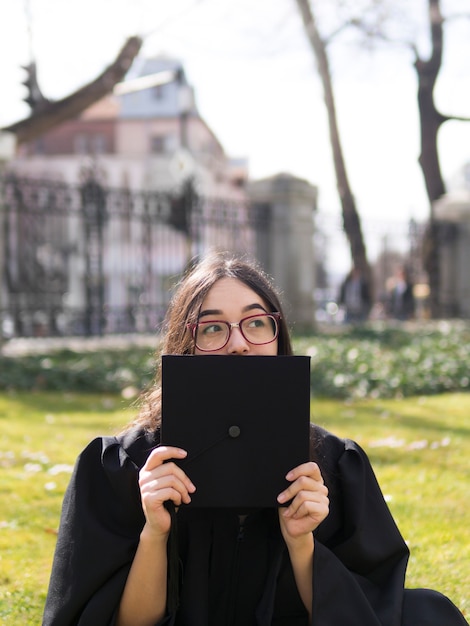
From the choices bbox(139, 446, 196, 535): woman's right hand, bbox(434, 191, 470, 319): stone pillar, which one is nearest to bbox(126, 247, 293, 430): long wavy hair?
bbox(139, 446, 196, 535): woman's right hand

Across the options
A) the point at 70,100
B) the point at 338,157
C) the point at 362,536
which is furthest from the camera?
the point at 338,157

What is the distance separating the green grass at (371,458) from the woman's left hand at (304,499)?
4.46ft

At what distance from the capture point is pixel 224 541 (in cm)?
231

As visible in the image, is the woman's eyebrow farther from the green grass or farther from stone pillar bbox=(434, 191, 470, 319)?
stone pillar bbox=(434, 191, 470, 319)

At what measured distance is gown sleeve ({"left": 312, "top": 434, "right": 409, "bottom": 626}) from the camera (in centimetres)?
239

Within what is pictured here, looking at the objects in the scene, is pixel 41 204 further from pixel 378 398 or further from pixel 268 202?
pixel 378 398

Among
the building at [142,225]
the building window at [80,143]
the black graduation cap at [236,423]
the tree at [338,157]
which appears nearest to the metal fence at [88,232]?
the building at [142,225]

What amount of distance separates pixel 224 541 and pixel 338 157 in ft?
57.0

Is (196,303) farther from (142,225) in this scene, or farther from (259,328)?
(142,225)

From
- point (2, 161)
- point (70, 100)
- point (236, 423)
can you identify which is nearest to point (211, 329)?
point (236, 423)

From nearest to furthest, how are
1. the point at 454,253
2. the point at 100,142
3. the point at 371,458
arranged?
the point at 371,458, the point at 454,253, the point at 100,142

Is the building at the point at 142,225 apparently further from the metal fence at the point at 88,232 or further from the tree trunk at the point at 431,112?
the tree trunk at the point at 431,112

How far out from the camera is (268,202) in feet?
48.2

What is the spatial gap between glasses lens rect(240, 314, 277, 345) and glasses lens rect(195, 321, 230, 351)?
6 cm
